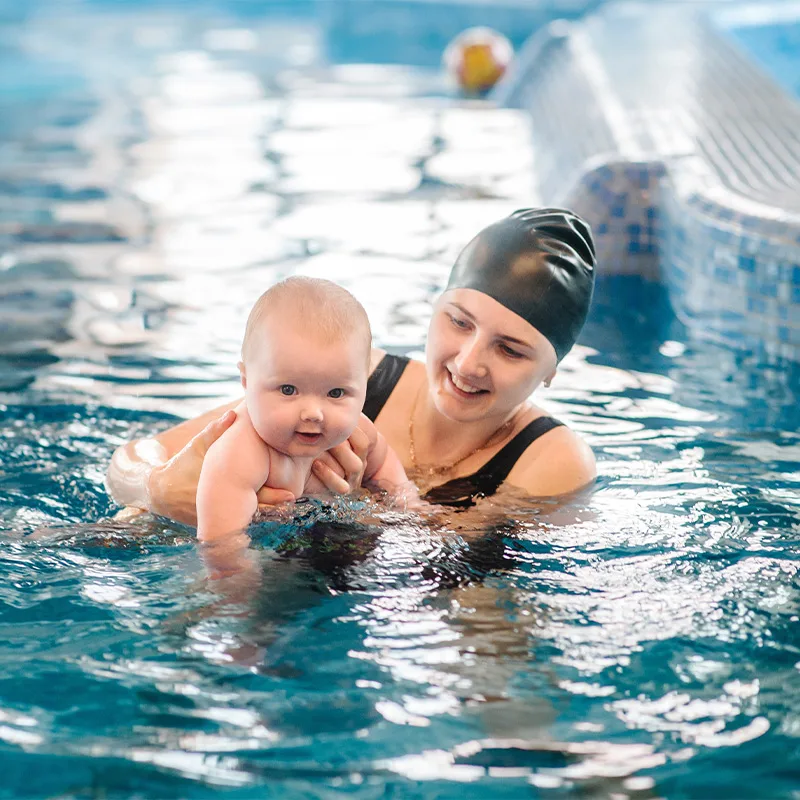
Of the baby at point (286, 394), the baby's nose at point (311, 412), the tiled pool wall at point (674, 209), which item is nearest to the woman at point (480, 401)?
the baby at point (286, 394)

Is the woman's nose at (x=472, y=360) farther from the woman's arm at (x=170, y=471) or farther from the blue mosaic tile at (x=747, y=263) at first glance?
the blue mosaic tile at (x=747, y=263)

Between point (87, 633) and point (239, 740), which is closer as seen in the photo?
point (239, 740)

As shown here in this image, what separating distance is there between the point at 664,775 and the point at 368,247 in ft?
17.1

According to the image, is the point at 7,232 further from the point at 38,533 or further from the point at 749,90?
the point at 749,90

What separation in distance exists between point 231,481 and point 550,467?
1.01m

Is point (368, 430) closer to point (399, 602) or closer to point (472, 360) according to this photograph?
point (472, 360)

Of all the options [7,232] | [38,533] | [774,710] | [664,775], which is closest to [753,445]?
[774,710]

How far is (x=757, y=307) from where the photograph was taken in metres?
6.02

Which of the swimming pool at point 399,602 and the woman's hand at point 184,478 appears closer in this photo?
the swimming pool at point 399,602

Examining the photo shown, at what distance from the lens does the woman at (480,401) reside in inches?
133

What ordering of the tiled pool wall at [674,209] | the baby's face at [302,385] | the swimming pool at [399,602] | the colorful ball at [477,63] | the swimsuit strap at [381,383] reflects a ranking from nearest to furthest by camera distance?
1. the swimming pool at [399,602]
2. the baby's face at [302,385]
3. the swimsuit strap at [381,383]
4. the tiled pool wall at [674,209]
5. the colorful ball at [477,63]

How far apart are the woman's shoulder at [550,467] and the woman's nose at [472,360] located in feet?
1.42

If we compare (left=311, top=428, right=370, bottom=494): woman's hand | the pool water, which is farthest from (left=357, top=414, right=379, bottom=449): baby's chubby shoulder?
the pool water

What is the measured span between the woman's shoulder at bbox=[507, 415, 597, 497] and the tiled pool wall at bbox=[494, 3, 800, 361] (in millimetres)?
2426
